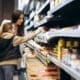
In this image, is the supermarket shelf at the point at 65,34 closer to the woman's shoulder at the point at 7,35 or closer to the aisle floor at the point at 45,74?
the aisle floor at the point at 45,74

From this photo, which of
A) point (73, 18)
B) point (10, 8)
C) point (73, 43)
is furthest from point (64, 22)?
point (10, 8)

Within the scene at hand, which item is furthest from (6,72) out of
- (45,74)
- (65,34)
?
(65,34)

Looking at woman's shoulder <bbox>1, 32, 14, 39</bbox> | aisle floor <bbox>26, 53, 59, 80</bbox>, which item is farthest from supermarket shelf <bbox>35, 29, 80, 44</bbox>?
woman's shoulder <bbox>1, 32, 14, 39</bbox>

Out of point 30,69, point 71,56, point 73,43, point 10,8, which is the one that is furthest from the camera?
point 10,8

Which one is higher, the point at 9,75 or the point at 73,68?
the point at 73,68

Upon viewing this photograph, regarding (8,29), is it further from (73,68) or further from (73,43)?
(73,68)

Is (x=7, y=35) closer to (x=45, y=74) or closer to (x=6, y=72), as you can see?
(x=6, y=72)

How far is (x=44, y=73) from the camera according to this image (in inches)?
142

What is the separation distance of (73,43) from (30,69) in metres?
1.54

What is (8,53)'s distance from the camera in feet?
14.0

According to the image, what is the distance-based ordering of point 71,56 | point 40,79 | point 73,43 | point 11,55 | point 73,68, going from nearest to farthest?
point 73,68
point 71,56
point 73,43
point 40,79
point 11,55

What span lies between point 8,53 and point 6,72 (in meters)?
0.29

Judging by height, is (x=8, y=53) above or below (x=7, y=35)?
below

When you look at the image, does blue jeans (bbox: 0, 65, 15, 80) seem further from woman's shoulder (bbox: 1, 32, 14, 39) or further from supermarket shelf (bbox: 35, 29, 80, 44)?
supermarket shelf (bbox: 35, 29, 80, 44)
